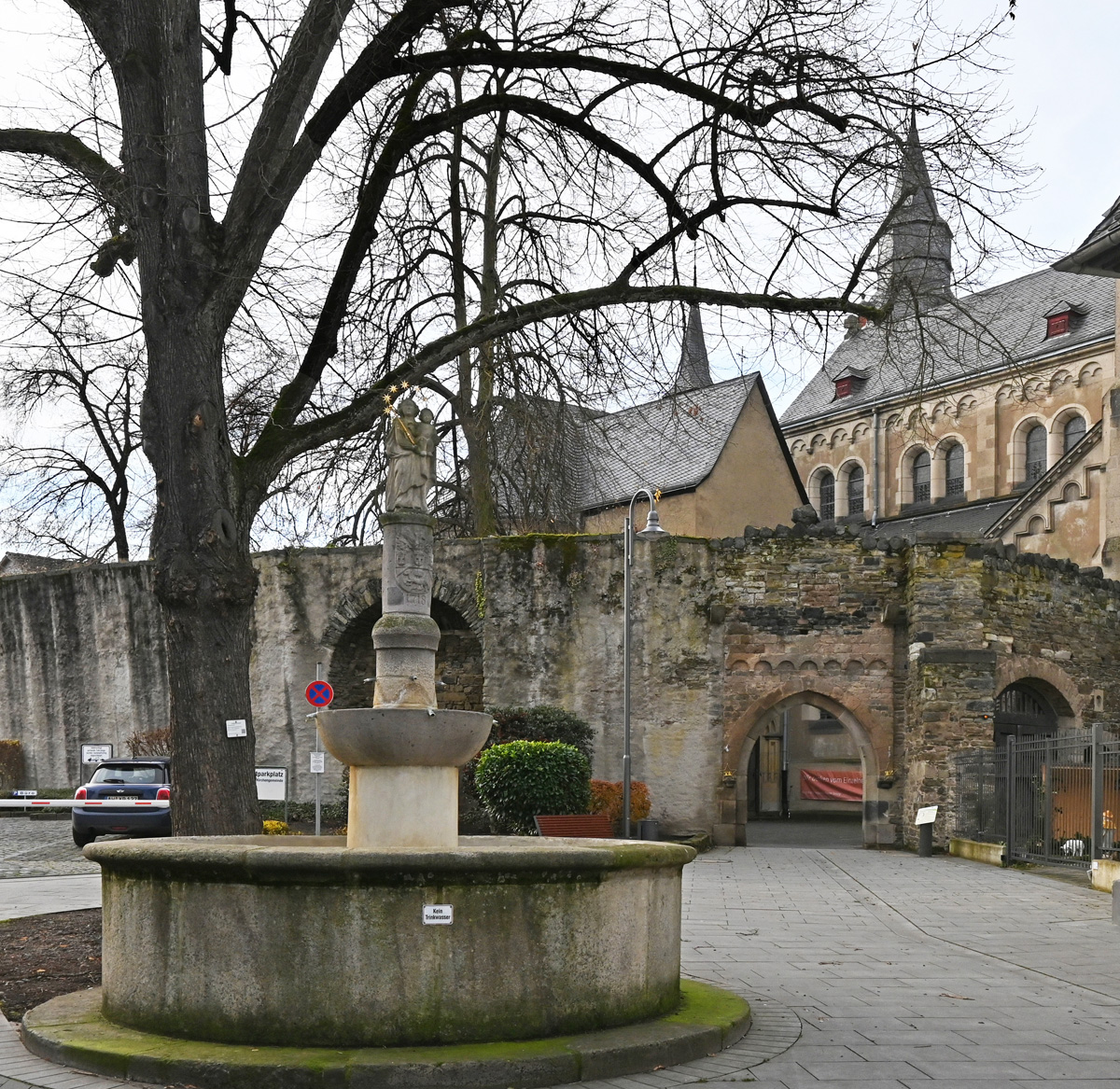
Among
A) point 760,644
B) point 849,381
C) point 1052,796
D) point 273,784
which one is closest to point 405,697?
point 1052,796

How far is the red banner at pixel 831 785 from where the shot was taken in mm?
34844

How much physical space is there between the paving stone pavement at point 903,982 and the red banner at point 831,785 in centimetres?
1922

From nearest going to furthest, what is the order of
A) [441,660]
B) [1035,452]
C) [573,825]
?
1. [573,825]
2. [441,660]
3. [1035,452]

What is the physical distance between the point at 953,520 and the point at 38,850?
30.3 m

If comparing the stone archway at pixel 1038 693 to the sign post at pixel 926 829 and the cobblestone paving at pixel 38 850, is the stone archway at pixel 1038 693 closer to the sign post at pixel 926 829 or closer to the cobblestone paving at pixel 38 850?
the sign post at pixel 926 829

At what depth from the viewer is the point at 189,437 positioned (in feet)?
30.6

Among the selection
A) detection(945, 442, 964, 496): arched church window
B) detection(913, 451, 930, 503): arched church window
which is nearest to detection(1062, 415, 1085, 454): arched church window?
detection(945, 442, 964, 496): arched church window

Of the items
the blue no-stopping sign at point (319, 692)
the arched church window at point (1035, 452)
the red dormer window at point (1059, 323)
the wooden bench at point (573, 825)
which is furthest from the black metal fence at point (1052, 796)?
the red dormer window at point (1059, 323)

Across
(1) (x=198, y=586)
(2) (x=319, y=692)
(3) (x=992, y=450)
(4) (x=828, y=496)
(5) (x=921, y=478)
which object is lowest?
(2) (x=319, y=692)

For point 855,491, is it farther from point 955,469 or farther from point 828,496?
point 955,469

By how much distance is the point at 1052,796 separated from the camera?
16375 mm

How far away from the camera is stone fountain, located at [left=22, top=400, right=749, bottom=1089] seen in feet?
18.2

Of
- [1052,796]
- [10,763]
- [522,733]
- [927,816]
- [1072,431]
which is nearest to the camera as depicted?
[1052,796]

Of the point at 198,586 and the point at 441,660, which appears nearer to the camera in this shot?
the point at 198,586
